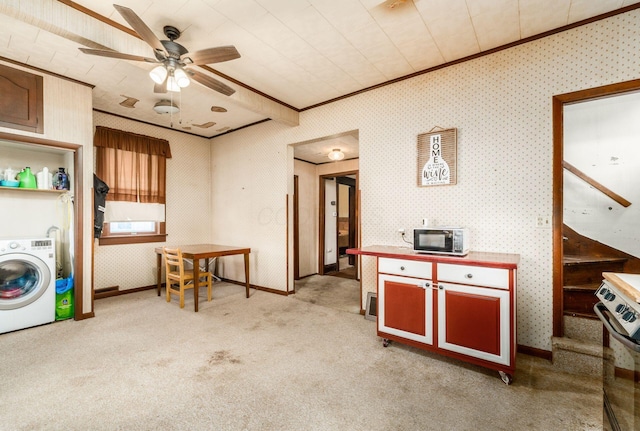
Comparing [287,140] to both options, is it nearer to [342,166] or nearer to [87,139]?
[342,166]

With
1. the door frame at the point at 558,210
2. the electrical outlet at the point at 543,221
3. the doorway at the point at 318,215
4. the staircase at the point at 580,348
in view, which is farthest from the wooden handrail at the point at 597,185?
the doorway at the point at 318,215

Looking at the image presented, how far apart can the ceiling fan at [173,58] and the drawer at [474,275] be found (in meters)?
2.43

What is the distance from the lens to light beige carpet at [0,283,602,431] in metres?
1.75

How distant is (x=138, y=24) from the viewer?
6.33 feet

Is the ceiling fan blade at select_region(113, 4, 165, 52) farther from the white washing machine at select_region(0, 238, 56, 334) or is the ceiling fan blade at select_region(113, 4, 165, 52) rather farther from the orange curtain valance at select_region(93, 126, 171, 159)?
the orange curtain valance at select_region(93, 126, 171, 159)

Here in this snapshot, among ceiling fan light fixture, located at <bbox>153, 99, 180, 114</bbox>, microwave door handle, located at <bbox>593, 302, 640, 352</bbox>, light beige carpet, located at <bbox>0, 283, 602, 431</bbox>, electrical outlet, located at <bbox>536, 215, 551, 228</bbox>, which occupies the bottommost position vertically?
light beige carpet, located at <bbox>0, 283, 602, 431</bbox>

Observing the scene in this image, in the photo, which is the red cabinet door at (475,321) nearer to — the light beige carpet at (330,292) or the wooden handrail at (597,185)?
the light beige carpet at (330,292)

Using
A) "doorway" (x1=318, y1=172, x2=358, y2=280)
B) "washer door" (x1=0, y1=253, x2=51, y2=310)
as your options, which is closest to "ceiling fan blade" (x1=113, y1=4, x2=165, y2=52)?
"washer door" (x1=0, y1=253, x2=51, y2=310)

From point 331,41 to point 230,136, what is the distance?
3.21m

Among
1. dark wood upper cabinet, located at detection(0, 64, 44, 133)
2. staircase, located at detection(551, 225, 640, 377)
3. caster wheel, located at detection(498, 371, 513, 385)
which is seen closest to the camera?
caster wheel, located at detection(498, 371, 513, 385)

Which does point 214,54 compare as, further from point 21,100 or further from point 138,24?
point 21,100

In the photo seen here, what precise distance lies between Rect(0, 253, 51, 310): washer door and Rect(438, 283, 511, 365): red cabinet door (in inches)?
165

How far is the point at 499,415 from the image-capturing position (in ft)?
5.90

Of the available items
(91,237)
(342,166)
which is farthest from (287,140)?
(91,237)
